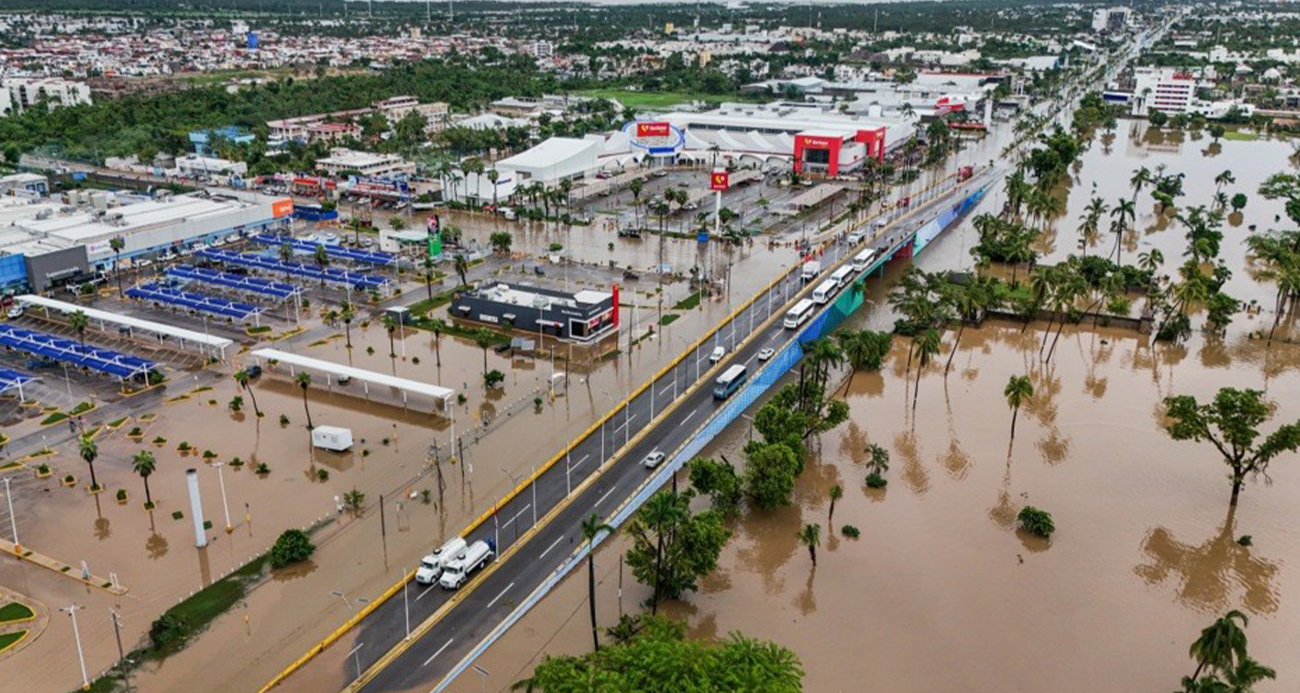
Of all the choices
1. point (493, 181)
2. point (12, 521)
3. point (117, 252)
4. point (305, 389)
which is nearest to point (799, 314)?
point (305, 389)

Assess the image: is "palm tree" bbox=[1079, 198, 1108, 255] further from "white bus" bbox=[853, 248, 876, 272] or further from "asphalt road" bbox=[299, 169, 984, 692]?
"asphalt road" bbox=[299, 169, 984, 692]

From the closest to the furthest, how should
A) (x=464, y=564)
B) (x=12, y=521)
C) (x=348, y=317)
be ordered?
1. (x=464, y=564)
2. (x=12, y=521)
3. (x=348, y=317)

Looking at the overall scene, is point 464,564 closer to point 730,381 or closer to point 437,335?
point 730,381

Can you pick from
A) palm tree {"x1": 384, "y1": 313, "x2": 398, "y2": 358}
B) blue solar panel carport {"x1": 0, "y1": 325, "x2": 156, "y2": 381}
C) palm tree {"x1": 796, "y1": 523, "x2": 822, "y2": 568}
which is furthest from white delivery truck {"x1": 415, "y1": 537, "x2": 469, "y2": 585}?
blue solar panel carport {"x1": 0, "y1": 325, "x2": 156, "y2": 381}

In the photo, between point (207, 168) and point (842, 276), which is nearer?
point (842, 276)

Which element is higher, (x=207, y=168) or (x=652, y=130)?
(x=652, y=130)

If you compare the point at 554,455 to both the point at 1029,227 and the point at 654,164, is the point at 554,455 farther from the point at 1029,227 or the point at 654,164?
the point at 654,164
